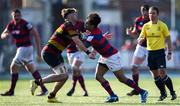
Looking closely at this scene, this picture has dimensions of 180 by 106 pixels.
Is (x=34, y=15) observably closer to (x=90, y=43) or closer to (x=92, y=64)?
(x=92, y=64)

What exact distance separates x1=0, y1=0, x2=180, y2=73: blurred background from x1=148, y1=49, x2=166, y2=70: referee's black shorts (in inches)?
843

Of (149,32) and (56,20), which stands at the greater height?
(149,32)

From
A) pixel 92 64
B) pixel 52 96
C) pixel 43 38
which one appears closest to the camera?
pixel 52 96

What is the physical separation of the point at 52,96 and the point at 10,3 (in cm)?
3227

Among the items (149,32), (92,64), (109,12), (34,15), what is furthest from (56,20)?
(149,32)

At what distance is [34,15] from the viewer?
49.3m

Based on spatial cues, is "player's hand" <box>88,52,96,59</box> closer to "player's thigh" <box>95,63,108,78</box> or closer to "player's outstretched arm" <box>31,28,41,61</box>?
"player's thigh" <box>95,63,108,78</box>

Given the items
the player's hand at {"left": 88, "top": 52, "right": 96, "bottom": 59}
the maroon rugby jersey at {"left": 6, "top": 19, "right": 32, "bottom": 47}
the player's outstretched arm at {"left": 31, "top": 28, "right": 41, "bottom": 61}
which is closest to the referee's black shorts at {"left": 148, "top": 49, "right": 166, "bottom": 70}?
the player's hand at {"left": 88, "top": 52, "right": 96, "bottom": 59}

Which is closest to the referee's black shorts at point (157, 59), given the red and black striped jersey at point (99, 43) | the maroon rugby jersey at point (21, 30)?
the red and black striped jersey at point (99, 43)

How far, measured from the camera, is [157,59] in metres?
18.4

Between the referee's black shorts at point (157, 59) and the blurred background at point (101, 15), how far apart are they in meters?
21.4

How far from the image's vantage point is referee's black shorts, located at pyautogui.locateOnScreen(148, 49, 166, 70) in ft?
60.2

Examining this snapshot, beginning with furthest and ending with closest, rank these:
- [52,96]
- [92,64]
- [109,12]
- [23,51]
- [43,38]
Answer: [109,12] < [43,38] < [92,64] < [23,51] < [52,96]

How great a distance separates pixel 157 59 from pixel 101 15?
1309 inches
